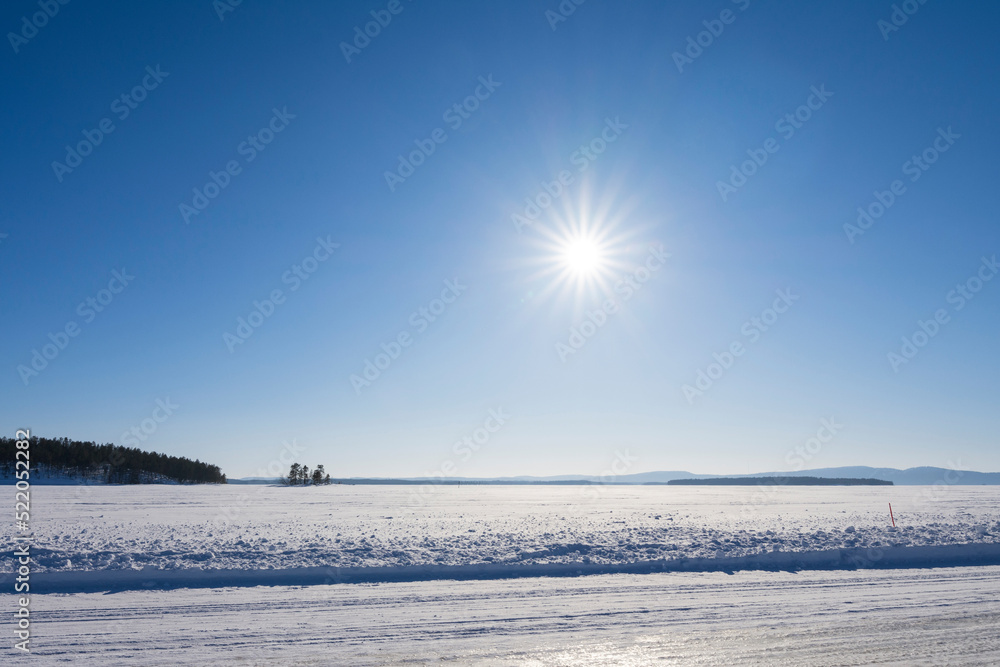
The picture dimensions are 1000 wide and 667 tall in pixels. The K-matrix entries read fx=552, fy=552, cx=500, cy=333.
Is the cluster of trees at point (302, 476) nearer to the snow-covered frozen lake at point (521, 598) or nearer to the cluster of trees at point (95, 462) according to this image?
the cluster of trees at point (95, 462)

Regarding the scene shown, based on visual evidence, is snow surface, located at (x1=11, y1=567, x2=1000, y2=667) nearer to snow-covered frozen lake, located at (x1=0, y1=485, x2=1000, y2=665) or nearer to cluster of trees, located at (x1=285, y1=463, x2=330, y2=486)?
snow-covered frozen lake, located at (x1=0, y1=485, x2=1000, y2=665)

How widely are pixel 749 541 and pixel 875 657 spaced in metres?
9.78

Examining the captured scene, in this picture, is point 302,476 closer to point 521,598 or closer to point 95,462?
point 95,462

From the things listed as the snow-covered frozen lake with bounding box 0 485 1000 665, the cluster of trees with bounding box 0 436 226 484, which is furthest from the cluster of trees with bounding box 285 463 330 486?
the snow-covered frozen lake with bounding box 0 485 1000 665

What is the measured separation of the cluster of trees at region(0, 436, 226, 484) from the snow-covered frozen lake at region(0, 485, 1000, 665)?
108566 mm

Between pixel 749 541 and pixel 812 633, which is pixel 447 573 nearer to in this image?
pixel 812 633

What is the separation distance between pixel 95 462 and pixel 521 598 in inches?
4999

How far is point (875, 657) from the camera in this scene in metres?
6.69

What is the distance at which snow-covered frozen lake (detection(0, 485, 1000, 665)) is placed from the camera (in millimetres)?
6984

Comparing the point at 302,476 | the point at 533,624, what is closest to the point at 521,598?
the point at 533,624

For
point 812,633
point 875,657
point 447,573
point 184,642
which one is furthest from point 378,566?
point 875,657

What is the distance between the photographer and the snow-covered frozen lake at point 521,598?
6.98m

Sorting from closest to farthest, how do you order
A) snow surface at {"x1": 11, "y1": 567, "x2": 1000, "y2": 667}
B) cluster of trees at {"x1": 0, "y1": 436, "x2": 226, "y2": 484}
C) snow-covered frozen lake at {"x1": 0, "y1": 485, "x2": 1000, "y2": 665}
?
snow surface at {"x1": 11, "y1": 567, "x2": 1000, "y2": 667} < snow-covered frozen lake at {"x1": 0, "y1": 485, "x2": 1000, "y2": 665} < cluster of trees at {"x1": 0, "y1": 436, "x2": 226, "y2": 484}

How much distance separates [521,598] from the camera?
9.90 metres
